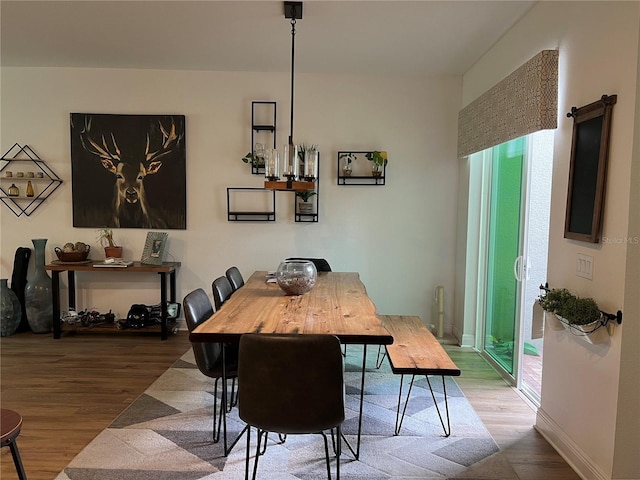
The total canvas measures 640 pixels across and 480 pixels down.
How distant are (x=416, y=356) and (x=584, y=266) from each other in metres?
1.03

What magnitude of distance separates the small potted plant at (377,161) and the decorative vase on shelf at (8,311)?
12.6 feet

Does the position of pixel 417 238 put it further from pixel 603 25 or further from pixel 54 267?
pixel 54 267

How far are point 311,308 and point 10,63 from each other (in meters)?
4.19

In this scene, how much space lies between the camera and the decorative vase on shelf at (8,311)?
4566 millimetres

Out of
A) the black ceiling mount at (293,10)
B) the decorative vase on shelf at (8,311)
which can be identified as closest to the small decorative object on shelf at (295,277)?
the black ceiling mount at (293,10)

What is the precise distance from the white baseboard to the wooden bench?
0.55 meters

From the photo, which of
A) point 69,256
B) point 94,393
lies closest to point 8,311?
point 69,256

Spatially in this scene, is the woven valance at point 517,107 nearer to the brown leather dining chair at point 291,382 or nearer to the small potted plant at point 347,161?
the small potted plant at point 347,161

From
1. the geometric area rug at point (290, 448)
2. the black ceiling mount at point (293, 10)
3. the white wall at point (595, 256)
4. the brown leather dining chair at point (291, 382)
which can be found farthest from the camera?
the black ceiling mount at point (293, 10)

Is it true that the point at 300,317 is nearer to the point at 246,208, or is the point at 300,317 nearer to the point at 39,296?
the point at 246,208

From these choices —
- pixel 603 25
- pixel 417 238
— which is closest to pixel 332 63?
pixel 417 238

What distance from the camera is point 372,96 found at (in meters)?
4.75

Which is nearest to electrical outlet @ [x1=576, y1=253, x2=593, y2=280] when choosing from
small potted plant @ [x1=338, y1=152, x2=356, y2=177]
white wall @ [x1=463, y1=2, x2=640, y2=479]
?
white wall @ [x1=463, y1=2, x2=640, y2=479]

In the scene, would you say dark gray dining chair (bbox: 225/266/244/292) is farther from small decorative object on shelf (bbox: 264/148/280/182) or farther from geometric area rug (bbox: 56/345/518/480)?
small decorative object on shelf (bbox: 264/148/280/182)
